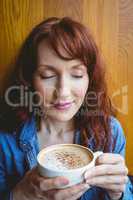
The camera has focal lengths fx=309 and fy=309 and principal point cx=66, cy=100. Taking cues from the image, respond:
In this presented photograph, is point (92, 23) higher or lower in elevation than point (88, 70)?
higher

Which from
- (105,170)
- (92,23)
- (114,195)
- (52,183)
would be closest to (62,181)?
(52,183)

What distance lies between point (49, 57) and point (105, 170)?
388 mm

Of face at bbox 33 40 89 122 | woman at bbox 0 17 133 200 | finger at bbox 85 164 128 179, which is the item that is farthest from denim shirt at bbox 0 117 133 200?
finger at bbox 85 164 128 179

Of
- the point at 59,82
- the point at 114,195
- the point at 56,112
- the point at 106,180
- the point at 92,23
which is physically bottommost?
the point at 114,195

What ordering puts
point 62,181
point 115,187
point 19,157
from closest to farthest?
point 62,181
point 115,187
point 19,157

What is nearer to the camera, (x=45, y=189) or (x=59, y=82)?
(x=45, y=189)

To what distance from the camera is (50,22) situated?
3.36 feet

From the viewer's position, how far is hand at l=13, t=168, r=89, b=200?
0.75 meters

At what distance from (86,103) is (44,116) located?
0.17 meters

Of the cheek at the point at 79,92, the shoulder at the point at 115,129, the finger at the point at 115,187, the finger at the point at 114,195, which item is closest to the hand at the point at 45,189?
the finger at the point at 115,187

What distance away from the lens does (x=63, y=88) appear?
0.98 meters

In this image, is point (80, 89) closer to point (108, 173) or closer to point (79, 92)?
point (79, 92)

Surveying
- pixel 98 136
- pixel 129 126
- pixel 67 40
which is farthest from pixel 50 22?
pixel 129 126

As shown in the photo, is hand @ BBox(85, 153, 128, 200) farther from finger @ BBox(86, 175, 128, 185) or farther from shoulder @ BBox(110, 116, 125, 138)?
shoulder @ BBox(110, 116, 125, 138)
